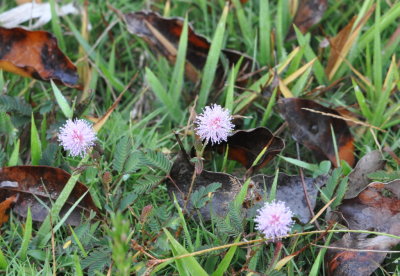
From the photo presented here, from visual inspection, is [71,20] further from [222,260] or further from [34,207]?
[222,260]

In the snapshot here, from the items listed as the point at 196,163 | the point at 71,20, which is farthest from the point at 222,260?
the point at 71,20

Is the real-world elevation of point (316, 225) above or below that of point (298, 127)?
below

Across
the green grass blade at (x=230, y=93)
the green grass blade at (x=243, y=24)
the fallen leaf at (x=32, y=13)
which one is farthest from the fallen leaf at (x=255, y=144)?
the fallen leaf at (x=32, y=13)

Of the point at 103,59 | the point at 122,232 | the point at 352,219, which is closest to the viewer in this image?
the point at 122,232

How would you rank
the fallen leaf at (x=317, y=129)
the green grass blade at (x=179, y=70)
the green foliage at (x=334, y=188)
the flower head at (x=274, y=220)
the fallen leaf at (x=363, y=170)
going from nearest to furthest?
the flower head at (x=274, y=220), the green foliage at (x=334, y=188), the fallen leaf at (x=363, y=170), the fallen leaf at (x=317, y=129), the green grass blade at (x=179, y=70)

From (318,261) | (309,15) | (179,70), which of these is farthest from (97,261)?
(309,15)

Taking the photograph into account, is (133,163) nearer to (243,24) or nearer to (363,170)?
(363,170)

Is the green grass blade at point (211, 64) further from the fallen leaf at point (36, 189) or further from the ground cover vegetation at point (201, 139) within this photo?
the fallen leaf at point (36, 189)

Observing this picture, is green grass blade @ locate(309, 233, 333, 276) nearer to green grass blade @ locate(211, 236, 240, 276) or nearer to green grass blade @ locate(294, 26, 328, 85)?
green grass blade @ locate(211, 236, 240, 276)
